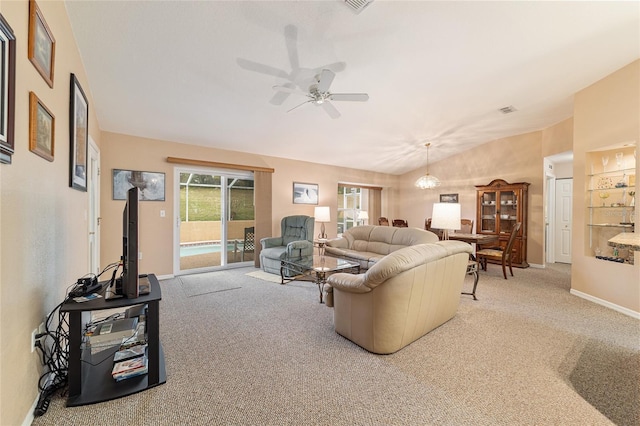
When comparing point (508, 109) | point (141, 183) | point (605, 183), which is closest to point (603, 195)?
point (605, 183)

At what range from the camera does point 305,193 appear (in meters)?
6.26

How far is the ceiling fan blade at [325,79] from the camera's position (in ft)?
8.06

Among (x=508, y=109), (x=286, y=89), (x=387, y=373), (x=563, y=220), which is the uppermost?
(x=508, y=109)

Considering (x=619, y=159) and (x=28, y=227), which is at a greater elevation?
(x=619, y=159)

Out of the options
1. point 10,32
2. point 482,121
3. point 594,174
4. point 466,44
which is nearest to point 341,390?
point 10,32

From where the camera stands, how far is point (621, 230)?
3.42m

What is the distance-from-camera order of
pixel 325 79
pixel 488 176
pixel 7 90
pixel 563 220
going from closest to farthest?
pixel 7 90 → pixel 325 79 → pixel 563 220 → pixel 488 176

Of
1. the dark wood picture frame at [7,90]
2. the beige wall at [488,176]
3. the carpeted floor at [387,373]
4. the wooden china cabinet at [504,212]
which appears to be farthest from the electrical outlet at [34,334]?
the beige wall at [488,176]

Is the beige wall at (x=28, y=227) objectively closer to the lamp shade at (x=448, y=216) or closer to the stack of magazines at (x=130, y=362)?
the stack of magazines at (x=130, y=362)

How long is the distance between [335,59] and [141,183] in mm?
3634

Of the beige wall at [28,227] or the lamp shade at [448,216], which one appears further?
the lamp shade at [448,216]

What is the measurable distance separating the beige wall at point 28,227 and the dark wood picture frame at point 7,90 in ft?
0.29

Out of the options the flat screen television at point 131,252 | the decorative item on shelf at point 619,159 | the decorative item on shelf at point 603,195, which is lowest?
the flat screen television at point 131,252

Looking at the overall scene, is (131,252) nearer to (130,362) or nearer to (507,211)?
(130,362)
